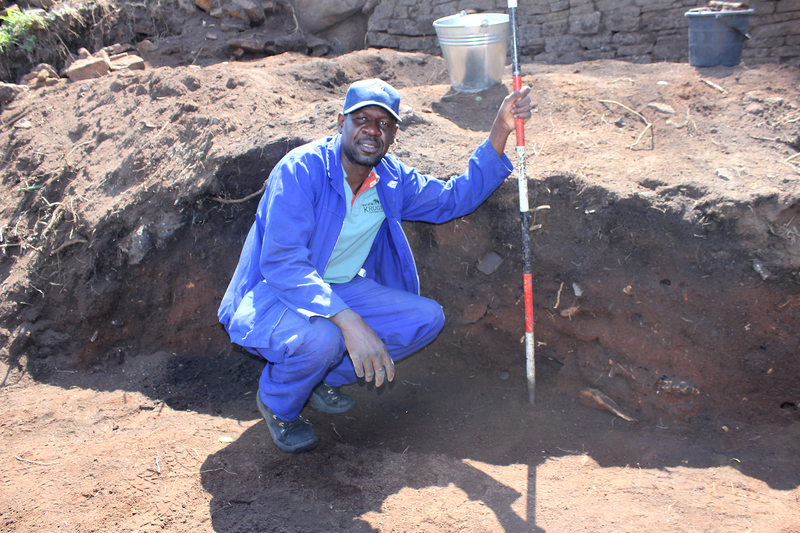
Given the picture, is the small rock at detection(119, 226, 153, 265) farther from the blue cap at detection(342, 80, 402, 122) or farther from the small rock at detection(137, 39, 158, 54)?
the small rock at detection(137, 39, 158, 54)

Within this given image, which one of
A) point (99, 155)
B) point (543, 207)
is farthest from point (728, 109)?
point (99, 155)

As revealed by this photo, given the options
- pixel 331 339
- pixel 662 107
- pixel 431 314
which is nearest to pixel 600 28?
pixel 662 107

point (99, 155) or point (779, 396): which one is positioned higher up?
point (99, 155)

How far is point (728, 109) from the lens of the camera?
370 centimetres

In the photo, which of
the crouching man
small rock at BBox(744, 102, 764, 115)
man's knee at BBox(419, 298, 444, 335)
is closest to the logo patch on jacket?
the crouching man

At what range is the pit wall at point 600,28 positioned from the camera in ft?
18.6

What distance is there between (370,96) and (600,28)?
5149mm

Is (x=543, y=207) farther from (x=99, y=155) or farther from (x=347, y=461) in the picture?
(x=99, y=155)

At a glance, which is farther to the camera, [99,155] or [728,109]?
[99,155]

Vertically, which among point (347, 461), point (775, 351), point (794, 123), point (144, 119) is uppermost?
point (144, 119)

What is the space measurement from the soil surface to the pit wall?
185 cm

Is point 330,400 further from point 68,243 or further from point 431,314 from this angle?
point 68,243

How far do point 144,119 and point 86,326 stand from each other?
1853 mm

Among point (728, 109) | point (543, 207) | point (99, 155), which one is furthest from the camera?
point (99, 155)
